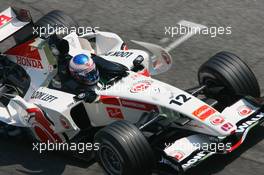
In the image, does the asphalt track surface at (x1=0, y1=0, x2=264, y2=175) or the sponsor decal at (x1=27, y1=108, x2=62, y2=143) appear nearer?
the asphalt track surface at (x1=0, y1=0, x2=264, y2=175)

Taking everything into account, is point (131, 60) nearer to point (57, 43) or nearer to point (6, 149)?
point (57, 43)

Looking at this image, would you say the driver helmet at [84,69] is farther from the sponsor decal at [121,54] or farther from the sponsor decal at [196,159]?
the sponsor decal at [196,159]

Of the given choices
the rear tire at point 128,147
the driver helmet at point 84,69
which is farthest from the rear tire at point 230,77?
the rear tire at point 128,147

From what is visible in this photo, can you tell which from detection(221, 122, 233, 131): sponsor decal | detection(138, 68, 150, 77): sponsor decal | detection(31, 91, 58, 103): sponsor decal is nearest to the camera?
detection(221, 122, 233, 131): sponsor decal

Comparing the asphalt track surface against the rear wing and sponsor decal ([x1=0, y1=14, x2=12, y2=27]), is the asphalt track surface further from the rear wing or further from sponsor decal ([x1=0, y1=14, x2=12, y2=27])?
sponsor decal ([x1=0, y1=14, x2=12, y2=27])

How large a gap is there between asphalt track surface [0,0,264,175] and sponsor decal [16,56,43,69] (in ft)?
4.33

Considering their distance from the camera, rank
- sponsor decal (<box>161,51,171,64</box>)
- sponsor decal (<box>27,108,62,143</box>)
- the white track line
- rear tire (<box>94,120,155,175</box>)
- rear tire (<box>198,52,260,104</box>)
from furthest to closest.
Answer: the white track line < sponsor decal (<box>161,51,171,64</box>) < rear tire (<box>198,52,260,104</box>) < sponsor decal (<box>27,108,62,143</box>) < rear tire (<box>94,120,155,175</box>)

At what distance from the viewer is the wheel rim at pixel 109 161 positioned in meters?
10.9

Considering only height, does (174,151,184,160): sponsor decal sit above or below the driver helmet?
below

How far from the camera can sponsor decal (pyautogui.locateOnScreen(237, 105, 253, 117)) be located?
11.4 meters

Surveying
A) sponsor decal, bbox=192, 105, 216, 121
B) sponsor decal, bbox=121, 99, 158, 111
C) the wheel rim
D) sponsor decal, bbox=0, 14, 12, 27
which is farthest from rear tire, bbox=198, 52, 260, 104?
sponsor decal, bbox=0, 14, 12, 27

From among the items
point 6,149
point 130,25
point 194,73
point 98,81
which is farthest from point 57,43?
point 130,25

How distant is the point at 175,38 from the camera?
50.5ft

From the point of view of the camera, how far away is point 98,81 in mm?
11938
